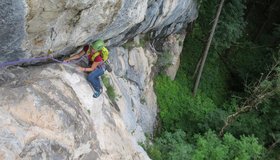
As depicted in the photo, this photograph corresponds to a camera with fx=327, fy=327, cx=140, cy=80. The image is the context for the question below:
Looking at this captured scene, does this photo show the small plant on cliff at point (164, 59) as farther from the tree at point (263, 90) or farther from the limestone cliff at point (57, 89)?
the limestone cliff at point (57, 89)

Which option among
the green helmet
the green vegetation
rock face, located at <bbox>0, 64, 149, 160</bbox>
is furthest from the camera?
the green vegetation

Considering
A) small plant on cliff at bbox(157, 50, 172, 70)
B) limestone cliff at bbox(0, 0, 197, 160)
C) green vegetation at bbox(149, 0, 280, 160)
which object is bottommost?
green vegetation at bbox(149, 0, 280, 160)

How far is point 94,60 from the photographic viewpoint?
8.58 metres

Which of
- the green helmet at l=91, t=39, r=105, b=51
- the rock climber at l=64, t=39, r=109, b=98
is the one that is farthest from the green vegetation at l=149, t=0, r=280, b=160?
the green helmet at l=91, t=39, r=105, b=51

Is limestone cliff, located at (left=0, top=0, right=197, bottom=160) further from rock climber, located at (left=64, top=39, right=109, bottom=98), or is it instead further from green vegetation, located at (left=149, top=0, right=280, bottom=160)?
green vegetation, located at (left=149, top=0, right=280, bottom=160)

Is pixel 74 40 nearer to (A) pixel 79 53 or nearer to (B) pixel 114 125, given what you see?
(A) pixel 79 53

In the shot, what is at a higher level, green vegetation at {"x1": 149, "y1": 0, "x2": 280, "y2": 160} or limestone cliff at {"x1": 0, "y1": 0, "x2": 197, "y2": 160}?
limestone cliff at {"x1": 0, "y1": 0, "x2": 197, "y2": 160}

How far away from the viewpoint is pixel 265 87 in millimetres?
14750

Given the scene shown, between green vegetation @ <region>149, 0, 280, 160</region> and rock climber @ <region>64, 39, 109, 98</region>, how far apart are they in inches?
209

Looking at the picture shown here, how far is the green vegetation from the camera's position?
14414mm

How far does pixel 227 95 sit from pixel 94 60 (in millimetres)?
14770

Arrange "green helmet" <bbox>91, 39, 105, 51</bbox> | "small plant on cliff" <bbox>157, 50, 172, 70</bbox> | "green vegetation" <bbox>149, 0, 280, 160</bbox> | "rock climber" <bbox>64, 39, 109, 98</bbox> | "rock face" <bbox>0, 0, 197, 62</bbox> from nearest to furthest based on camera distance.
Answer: "rock face" <bbox>0, 0, 197, 62</bbox>
"green helmet" <bbox>91, 39, 105, 51</bbox>
"rock climber" <bbox>64, 39, 109, 98</bbox>
"green vegetation" <bbox>149, 0, 280, 160</bbox>
"small plant on cliff" <bbox>157, 50, 172, 70</bbox>

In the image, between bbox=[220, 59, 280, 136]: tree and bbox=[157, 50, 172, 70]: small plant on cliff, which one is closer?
bbox=[220, 59, 280, 136]: tree

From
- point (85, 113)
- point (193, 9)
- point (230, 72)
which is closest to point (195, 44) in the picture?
point (230, 72)
